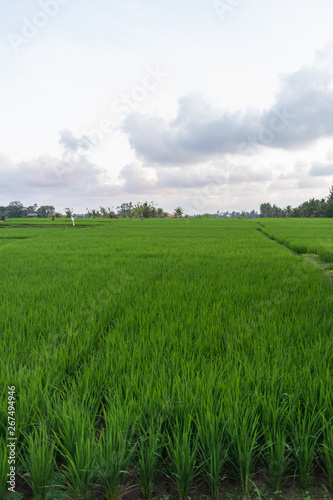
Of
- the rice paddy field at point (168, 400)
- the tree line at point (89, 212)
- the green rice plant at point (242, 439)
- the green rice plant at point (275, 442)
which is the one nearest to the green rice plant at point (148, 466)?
the rice paddy field at point (168, 400)

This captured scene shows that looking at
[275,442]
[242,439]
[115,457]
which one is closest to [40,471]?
[115,457]

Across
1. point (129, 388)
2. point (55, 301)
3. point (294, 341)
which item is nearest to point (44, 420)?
point (129, 388)

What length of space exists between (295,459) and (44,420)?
1.20 meters

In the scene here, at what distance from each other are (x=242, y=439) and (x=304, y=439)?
30 centimetres

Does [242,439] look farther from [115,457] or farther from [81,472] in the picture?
[81,472]

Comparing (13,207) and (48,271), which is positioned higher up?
(13,207)

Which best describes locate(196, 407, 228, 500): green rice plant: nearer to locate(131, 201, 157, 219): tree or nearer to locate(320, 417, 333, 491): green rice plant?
locate(320, 417, 333, 491): green rice plant

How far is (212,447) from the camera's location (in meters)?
1.29

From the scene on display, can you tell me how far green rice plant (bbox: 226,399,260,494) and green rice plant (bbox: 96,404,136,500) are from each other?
0.44m

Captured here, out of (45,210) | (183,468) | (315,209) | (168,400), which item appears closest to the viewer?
(183,468)

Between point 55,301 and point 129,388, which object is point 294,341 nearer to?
point 129,388

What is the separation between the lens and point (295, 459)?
4.41 ft

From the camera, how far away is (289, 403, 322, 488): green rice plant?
1.28 metres

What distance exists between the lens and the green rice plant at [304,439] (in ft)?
4.21
